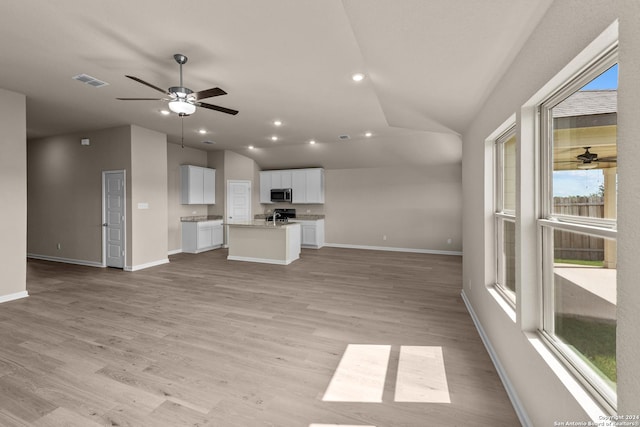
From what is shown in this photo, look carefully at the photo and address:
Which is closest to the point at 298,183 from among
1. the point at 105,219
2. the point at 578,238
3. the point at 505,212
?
the point at 105,219

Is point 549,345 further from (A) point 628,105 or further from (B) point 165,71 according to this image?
(B) point 165,71

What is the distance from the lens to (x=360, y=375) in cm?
228

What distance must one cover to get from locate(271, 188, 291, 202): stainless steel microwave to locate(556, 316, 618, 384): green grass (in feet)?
25.6

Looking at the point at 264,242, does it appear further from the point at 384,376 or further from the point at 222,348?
the point at 384,376

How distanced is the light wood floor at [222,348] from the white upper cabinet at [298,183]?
4036mm

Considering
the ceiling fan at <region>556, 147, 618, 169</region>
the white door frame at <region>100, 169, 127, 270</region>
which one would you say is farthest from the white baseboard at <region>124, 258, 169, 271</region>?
the ceiling fan at <region>556, 147, 618, 169</region>

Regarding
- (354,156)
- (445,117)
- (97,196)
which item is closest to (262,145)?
(354,156)

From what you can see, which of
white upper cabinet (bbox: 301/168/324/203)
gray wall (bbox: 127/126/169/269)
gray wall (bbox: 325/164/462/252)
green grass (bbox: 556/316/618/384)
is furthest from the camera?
white upper cabinet (bbox: 301/168/324/203)

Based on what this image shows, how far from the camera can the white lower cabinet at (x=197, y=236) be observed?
7.60 metres

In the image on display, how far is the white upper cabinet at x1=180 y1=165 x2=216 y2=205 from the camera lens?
759 cm

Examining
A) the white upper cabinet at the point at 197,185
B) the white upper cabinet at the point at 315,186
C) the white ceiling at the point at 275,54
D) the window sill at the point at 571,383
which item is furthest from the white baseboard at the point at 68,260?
the window sill at the point at 571,383

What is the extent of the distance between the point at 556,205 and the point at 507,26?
3.54 ft

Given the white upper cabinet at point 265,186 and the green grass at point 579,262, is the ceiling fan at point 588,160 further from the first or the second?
the white upper cabinet at point 265,186

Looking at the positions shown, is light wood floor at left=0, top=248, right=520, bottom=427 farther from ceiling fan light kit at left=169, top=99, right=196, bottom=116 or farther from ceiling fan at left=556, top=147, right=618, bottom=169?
ceiling fan light kit at left=169, top=99, right=196, bottom=116
